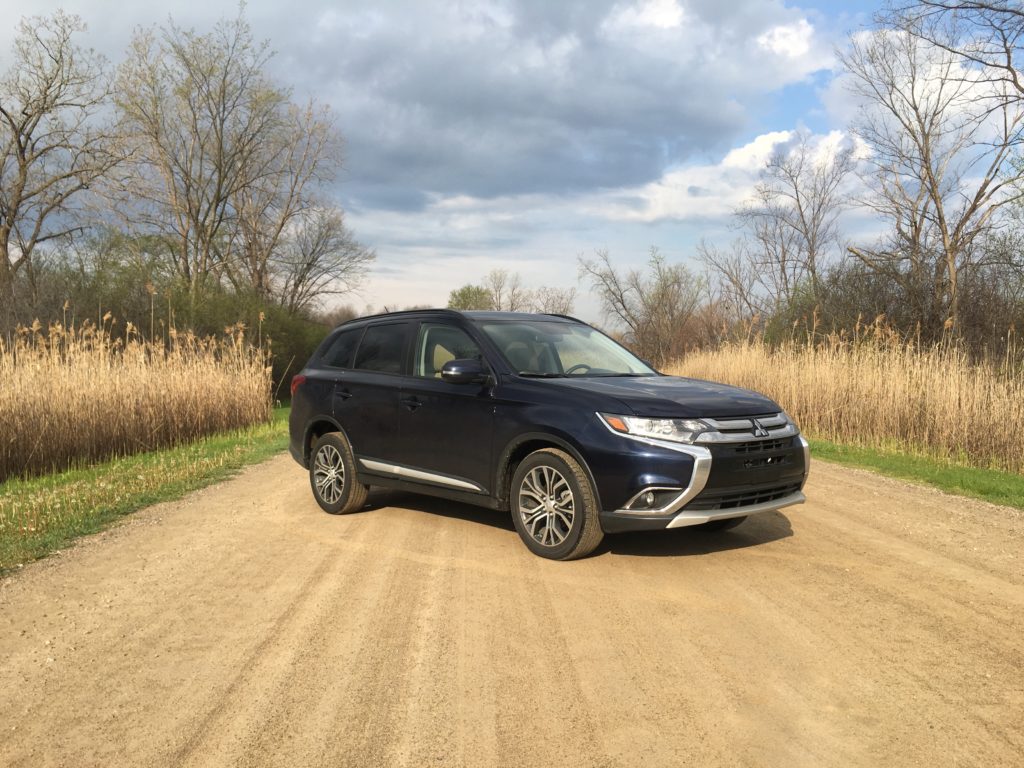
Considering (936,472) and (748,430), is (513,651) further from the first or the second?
(936,472)

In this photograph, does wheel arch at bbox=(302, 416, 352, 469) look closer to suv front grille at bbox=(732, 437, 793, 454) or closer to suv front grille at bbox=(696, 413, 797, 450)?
suv front grille at bbox=(696, 413, 797, 450)

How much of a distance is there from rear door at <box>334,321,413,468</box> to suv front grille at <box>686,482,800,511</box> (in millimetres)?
2793

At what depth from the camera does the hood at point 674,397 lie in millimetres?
5094

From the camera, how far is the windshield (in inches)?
244

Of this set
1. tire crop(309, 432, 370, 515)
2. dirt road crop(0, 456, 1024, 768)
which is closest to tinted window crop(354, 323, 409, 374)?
tire crop(309, 432, 370, 515)

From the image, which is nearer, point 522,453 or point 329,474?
point 522,453

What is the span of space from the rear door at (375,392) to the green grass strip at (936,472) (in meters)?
6.52

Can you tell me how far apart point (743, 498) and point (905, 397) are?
906 centimetres

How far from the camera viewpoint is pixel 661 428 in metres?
5.01

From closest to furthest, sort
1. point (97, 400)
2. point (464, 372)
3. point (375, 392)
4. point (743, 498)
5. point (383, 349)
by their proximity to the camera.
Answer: point (743, 498) < point (464, 372) < point (375, 392) < point (383, 349) < point (97, 400)

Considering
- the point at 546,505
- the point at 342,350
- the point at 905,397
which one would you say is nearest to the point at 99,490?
the point at 342,350

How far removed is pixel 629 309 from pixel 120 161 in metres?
28.7

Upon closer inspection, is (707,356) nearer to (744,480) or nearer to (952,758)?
(744,480)

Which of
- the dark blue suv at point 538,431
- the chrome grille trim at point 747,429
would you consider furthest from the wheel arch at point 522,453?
the chrome grille trim at point 747,429
